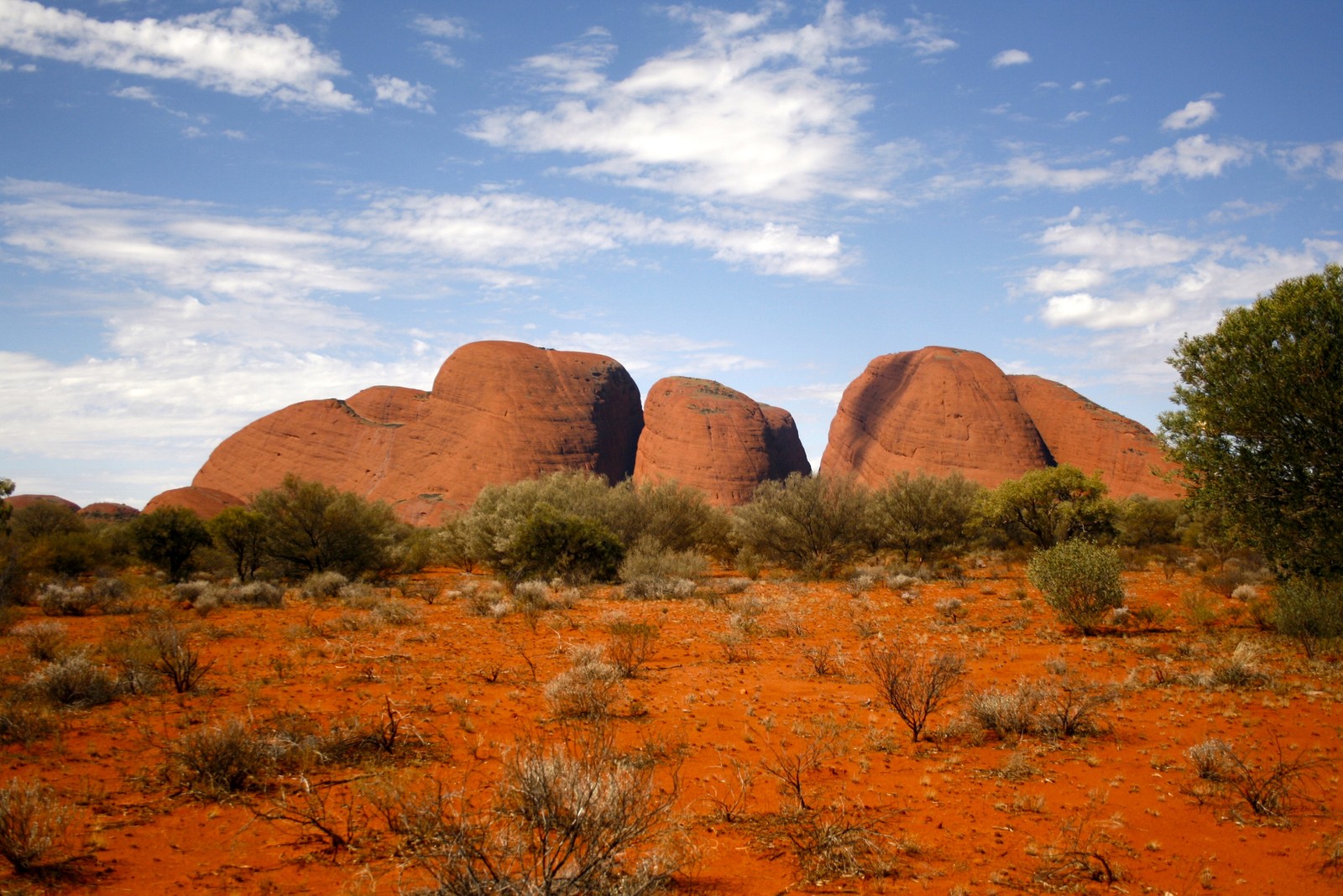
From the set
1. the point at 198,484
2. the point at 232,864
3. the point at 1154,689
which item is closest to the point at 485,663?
the point at 232,864

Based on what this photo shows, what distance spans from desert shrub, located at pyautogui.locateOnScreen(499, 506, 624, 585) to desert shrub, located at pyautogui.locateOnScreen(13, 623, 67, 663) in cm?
1123

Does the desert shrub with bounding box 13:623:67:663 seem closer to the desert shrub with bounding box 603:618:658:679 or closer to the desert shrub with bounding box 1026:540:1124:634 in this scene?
the desert shrub with bounding box 603:618:658:679

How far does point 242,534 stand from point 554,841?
23.0 meters

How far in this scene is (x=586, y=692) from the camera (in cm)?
720

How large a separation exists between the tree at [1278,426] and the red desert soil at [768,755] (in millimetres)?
1887

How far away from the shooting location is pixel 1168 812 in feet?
16.4

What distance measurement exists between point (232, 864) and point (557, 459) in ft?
184

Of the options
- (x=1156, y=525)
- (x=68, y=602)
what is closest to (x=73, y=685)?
(x=68, y=602)

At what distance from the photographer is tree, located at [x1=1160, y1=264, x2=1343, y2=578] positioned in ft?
33.0

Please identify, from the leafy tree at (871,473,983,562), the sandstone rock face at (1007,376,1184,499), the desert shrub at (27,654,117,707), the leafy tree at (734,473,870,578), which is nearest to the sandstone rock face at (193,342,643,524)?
the leafy tree at (734,473,870,578)

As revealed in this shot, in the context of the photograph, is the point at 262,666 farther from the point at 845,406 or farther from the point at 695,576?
the point at 845,406

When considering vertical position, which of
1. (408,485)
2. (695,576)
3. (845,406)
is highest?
(845,406)

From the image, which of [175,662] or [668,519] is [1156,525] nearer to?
[668,519]

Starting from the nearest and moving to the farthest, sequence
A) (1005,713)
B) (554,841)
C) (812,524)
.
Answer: (554,841) < (1005,713) < (812,524)
